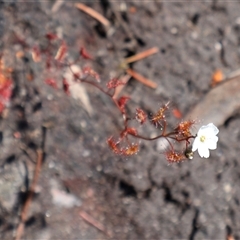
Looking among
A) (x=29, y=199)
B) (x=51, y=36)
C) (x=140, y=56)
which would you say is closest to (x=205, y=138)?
(x=140, y=56)

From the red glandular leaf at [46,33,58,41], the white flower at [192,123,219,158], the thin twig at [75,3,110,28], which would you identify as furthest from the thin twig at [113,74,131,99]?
the white flower at [192,123,219,158]

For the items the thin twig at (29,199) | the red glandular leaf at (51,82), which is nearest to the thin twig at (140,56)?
the red glandular leaf at (51,82)

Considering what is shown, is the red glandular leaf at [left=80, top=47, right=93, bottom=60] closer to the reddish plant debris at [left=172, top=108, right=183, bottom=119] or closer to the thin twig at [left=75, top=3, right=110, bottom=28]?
the thin twig at [left=75, top=3, right=110, bottom=28]

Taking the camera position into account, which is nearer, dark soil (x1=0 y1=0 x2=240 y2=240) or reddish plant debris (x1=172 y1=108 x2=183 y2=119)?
dark soil (x1=0 y1=0 x2=240 y2=240)

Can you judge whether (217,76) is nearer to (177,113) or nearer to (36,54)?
(177,113)

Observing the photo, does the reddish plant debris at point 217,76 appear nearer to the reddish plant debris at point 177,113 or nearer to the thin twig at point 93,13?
the reddish plant debris at point 177,113

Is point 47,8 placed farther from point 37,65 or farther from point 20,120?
point 20,120
